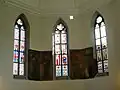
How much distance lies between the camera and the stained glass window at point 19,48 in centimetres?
1375

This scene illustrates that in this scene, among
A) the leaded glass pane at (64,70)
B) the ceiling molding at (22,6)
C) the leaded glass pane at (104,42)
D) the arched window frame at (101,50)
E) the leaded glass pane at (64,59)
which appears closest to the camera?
the arched window frame at (101,50)

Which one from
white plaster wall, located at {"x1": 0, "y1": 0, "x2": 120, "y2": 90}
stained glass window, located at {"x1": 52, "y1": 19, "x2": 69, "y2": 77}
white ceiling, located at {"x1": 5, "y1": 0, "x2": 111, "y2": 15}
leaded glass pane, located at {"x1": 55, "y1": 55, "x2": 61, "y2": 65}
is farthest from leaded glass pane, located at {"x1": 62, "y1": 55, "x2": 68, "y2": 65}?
white ceiling, located at {"x1": 5, "y1": 0, "x2": 111, "y2": 15}

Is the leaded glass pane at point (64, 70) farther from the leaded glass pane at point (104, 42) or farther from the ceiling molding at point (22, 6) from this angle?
the ceiling molding at point (22, 6)

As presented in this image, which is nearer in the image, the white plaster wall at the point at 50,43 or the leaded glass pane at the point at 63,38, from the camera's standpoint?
the white plaster wall at the point at 50,43

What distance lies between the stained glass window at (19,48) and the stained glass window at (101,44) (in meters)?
4.04

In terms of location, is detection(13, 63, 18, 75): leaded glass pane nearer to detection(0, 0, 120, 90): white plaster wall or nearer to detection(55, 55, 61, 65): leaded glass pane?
detection(0, 0, 120, 90): white plaster wall

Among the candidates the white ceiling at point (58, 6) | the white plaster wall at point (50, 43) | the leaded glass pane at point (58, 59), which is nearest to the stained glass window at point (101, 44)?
the white plaster wall at point (50, 43)

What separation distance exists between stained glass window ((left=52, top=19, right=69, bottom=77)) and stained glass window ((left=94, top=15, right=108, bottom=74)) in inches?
73.3

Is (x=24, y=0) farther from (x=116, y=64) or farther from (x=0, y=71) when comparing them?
(x=116, y=64)

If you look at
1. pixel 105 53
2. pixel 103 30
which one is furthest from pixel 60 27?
pixel 105 53

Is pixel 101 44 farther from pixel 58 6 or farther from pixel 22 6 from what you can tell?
pixel 22 6

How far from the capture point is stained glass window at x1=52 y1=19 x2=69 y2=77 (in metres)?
14.6

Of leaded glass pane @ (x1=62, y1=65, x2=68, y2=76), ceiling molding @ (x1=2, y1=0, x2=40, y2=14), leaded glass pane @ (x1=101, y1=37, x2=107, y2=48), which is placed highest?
ceiling molding @ (x1=2, y1=0, x2=40, y2=14)

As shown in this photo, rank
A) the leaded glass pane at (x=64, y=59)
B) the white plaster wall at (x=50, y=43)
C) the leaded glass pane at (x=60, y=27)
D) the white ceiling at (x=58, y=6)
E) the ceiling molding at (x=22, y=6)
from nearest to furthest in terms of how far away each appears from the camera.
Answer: the white plaster wall at (x=50, y=43) → the ceiling molding at (x=22, y=6) → the leaded glass pane at (x=64, y=59) → the white ceiling at (x=58, y=6) → the leaded glass pane at (x=60, y=27)
